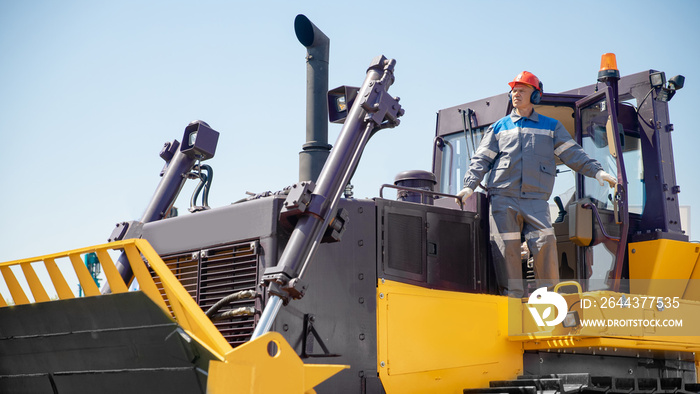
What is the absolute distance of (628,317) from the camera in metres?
6.05

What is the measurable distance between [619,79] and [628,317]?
2.14 metres

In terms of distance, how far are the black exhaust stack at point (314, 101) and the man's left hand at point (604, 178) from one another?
3834mm

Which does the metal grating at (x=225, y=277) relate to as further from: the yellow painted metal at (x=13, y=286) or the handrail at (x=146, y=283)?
the yellow painted metal at (x=13, y=286)

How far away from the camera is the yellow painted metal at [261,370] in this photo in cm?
406

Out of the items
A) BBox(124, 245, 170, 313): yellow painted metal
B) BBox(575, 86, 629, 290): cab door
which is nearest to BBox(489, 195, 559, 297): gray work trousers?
BBox(575, 86, 629, 290): cab door

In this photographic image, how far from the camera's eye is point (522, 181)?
6.20 meters

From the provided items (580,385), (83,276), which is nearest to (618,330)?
(580,385)

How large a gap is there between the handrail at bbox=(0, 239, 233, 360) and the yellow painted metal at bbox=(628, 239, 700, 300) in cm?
387

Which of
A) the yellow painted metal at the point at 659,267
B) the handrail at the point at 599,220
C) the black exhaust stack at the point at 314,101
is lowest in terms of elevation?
the yellow painted metal at the point at 659,267

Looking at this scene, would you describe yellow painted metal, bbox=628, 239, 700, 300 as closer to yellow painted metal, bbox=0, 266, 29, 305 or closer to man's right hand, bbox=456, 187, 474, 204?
man's right hand, bbox=456, 187, 474, 204

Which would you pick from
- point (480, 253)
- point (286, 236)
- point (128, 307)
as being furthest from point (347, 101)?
point (128, 307)

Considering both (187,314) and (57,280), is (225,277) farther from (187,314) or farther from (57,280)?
(187,314)

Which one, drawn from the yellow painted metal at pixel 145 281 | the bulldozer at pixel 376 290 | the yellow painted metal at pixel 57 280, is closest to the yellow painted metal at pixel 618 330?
the bulldozer at pixel 376 290

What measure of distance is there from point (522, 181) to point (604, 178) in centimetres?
63
